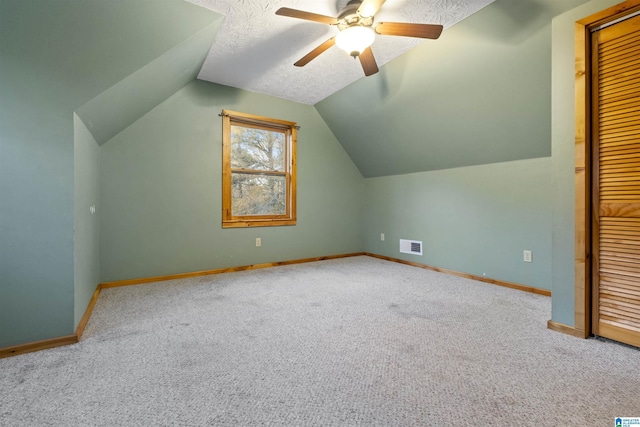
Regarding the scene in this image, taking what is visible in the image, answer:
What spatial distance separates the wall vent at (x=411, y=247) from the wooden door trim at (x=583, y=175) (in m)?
2.16

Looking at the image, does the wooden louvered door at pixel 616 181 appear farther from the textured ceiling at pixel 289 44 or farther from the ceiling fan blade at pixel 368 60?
the ceiling fan blade at pixel 368 60

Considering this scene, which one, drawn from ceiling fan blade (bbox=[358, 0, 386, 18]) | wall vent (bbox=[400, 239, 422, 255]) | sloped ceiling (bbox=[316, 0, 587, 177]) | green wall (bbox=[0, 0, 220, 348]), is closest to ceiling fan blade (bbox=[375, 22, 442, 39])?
ceiling fan blade (bbox=[358, 0, 386, 18])

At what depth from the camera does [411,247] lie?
161 inches

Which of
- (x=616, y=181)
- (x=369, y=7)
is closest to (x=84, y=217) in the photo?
(x=369, y=7)

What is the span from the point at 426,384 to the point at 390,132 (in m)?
3.12

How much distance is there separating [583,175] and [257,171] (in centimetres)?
332

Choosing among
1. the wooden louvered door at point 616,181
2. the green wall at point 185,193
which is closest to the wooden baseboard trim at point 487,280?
the wooden louvered door at point 616,181

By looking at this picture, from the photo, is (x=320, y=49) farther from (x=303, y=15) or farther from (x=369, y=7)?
(x=369, y=7)

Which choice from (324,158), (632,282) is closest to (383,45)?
(324,158)

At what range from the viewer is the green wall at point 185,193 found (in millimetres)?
3033

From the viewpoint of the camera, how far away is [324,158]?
14.7 feet

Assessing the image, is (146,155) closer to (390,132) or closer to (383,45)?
(383,45)

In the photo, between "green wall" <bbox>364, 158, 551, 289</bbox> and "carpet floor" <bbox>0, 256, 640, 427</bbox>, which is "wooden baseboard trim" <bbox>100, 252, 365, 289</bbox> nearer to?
"carpet floor" <bbox>0, 256, 640, 427</bbox>

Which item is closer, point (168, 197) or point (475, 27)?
point (475, 27)
